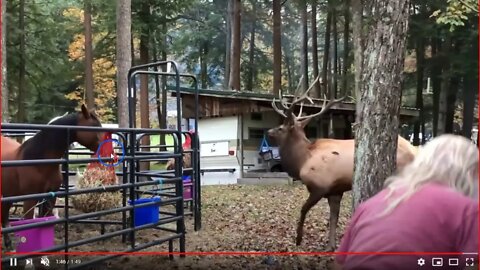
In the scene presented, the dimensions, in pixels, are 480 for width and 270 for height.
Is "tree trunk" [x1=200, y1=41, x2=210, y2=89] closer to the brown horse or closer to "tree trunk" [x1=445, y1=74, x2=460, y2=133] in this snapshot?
"tree trunk" [x1=445, y1=74, x2=460, y2=133]

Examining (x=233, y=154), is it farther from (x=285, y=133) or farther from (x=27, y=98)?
(x=27, y=98)

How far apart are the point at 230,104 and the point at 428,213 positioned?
11.8 metres

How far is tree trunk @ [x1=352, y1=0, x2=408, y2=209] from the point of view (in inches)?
145

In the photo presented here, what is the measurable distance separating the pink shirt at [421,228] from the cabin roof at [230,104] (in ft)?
36.4

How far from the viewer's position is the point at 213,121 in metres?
13.8

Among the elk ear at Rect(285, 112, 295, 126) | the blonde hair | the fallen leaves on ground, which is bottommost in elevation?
the fallen leaves on ground

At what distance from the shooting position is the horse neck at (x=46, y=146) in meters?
4.09

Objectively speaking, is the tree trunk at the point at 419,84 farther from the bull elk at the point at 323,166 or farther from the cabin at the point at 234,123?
the bull elk at the point at 323,166

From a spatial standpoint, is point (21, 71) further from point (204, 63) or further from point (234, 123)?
point (204, 63)

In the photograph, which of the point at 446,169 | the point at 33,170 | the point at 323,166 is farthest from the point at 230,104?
the point at 446,169

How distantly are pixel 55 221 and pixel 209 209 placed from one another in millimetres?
4966

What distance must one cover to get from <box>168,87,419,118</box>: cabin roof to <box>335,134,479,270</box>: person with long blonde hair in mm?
11037

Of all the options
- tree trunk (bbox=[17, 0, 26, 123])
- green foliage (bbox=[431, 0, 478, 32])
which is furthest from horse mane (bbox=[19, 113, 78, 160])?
tree trunk (bbox=[17, 0, 26, 123])
